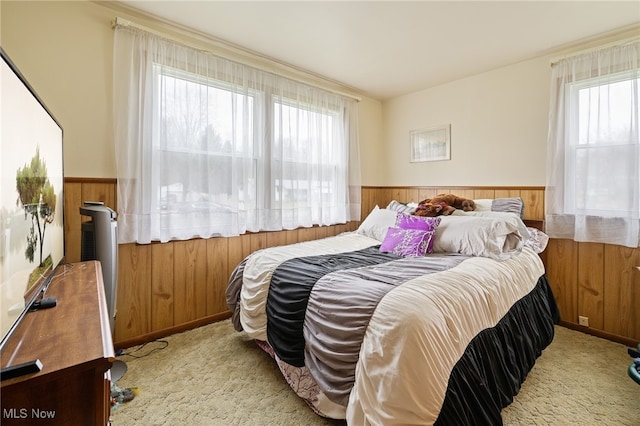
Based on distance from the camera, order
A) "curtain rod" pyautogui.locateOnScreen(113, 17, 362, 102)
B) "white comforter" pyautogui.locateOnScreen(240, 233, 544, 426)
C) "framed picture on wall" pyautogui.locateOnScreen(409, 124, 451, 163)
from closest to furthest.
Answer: "white comforter" pyautogui.locateOnScreen(240, 233, 544, 426), "curtain rod" pyautogui.locateOnScreen(113, 17, 362, 102), "framed picture on wall" pyautogui.locateOnScreen(409, 124, 451, 163)

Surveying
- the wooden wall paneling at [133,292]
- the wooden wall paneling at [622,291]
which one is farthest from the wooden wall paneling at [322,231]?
the wooden wall paneling at [622,291]

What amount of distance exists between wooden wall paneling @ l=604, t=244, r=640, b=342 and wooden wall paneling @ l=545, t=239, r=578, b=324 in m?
0.20

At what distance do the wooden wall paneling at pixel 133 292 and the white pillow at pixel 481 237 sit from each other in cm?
228

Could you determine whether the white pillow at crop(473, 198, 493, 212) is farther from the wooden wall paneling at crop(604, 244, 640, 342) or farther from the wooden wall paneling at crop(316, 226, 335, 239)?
the wooden wall paneling at crop(316, 226, 335, 239)

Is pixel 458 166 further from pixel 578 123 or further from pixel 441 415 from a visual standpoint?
pixel 441 415

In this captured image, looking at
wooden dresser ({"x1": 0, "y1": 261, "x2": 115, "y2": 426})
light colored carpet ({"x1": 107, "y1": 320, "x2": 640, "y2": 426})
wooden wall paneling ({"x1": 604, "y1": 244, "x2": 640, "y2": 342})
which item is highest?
wooden dresser ({"x1": 0, "y1": 261, "x2": 115, "y2": 426})

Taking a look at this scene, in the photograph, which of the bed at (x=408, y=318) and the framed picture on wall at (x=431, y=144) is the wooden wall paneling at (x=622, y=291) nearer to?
the bed at (x=408, y=318)

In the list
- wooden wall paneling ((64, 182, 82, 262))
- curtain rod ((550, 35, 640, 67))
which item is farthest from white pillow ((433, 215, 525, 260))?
wooden wall paneling ((64, 182, 82, 262))

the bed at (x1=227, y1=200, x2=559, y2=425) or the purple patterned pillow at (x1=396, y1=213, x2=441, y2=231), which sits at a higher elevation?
the purple patterned pillow at (x1=396, y1=213, x2=441, y2=231)

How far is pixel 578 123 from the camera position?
2.53 metres

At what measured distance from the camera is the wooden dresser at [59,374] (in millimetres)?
621

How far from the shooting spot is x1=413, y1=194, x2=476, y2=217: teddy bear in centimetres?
268

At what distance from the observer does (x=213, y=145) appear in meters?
2.55

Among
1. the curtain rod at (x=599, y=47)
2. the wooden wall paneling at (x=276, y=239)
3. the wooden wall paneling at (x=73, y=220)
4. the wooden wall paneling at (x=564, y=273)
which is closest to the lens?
the wooden wall paneling at (x=73, y=220)
